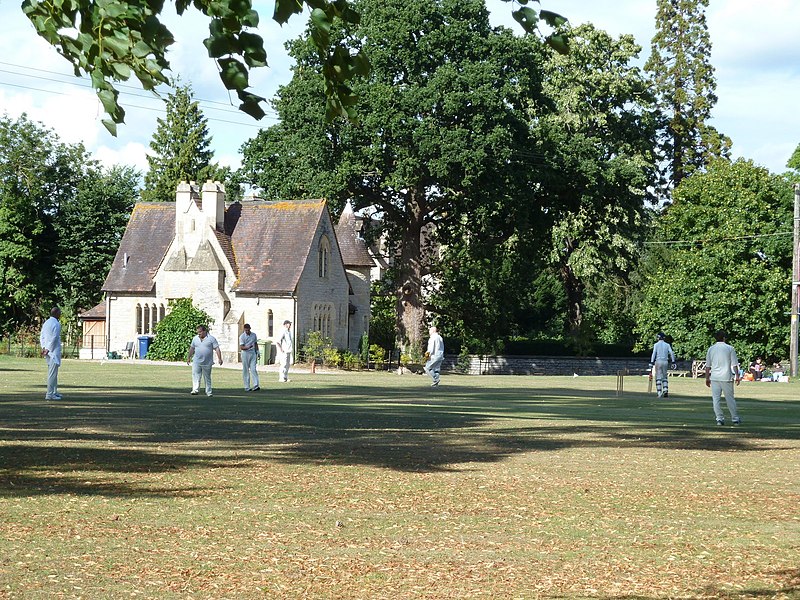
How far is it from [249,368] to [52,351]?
7.62 meters

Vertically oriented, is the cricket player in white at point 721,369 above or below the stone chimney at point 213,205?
below

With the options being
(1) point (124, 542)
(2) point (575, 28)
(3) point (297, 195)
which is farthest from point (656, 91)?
(1) point (124, 542)

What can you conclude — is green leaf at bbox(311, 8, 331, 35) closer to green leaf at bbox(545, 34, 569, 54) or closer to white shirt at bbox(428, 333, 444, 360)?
green leaf at bbox(545, 34, 569, 54)

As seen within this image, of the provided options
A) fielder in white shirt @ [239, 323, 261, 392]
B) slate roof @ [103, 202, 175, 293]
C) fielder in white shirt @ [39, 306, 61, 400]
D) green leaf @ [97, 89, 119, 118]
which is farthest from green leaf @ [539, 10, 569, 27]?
slate roof @ [103, 202, 175, 293]

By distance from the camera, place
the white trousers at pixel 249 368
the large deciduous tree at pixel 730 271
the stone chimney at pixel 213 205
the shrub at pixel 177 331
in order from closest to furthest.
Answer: the white trousers at pixel 249 368 → the shrub at pixel 177 331 → the stone chimney at pixel 213 205 → the large deciduous tree at pixel 730 271

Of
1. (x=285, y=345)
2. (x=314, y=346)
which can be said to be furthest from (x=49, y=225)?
(x=285, y=345)

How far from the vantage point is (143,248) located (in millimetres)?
65688

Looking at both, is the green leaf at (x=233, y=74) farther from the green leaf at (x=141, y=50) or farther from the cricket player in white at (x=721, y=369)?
the cricket player in white at (x=721, y=369)

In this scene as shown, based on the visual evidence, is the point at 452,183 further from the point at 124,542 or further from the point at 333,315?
the point at 124,542

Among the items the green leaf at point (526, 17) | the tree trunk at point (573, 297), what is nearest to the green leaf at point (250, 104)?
the green leaf at point (526, 17)

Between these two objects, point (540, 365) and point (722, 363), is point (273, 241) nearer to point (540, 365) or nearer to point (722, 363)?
point (540, 365)

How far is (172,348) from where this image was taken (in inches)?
2391

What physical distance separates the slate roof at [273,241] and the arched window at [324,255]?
153cm

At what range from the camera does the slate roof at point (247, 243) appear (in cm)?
6094
